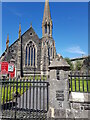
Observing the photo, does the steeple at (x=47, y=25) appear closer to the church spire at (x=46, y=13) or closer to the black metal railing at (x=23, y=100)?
the church spire at (x=46, y=13)

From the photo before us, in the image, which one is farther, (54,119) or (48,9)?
(48,9)

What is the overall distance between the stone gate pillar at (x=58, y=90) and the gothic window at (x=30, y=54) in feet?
63.9

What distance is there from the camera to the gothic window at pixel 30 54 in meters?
23.1

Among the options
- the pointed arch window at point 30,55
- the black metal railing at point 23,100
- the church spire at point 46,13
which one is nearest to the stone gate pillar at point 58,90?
the black metal railing at point 23,100

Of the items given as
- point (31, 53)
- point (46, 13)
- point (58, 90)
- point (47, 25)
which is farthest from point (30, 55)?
point (58, 90)

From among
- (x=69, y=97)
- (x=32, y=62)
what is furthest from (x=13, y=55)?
(x=69, y=97)

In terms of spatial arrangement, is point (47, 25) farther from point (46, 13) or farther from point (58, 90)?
point (58, 90)

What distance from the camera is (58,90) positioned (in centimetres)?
382

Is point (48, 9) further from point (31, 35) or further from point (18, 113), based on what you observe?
point (18, 113)

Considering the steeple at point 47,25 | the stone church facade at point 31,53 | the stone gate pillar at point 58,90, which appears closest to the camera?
the stone gate pillar at point 58,90

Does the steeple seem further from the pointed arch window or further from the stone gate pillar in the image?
the stone gate pillar

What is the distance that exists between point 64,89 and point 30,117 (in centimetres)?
195

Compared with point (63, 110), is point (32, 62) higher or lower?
higher

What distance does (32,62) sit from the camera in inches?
917
